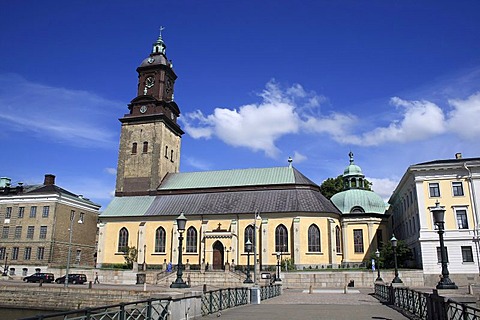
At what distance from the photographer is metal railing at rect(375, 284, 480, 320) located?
1062 centimetres

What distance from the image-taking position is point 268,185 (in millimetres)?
54562

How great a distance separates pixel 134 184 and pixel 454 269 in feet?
135

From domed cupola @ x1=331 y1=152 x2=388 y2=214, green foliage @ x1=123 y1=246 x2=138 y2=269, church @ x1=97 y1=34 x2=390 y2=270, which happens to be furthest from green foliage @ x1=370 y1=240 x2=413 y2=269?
green foliage @ x1=123 y1=246 x2=138 y2=269

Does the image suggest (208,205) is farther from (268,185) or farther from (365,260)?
(365,260)

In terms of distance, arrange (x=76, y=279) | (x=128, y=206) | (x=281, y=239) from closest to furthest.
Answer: (x=76, y=279), (x=281, y=239), (x=128, y=206)

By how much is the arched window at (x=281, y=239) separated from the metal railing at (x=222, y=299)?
27574mm

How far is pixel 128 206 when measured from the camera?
56.8 metres

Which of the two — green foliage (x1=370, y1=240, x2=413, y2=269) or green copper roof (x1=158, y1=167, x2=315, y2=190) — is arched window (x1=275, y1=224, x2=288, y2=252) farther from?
green foliage (x1=370, y1=240, x2=413, y2=269)

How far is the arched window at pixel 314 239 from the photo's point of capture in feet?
161

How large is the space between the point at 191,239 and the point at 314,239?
15.5 meters

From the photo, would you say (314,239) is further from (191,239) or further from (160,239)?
(160,239)

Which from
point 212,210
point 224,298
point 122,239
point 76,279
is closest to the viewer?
point 224,298

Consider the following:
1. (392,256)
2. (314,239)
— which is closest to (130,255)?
(314,239)

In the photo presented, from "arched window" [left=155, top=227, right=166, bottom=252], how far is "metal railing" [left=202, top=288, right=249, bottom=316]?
3273 cm
